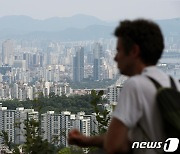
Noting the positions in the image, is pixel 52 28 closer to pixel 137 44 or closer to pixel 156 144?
pixel 137 44

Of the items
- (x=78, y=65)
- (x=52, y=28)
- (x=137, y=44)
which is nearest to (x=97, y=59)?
(x=78, y=65)

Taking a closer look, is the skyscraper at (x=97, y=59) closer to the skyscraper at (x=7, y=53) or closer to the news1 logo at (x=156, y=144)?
the news1 logo at (x=156, y=144)

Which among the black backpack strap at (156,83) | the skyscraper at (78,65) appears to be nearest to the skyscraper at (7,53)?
the skyscraper at (78,65)

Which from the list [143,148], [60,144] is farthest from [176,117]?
[60,144]

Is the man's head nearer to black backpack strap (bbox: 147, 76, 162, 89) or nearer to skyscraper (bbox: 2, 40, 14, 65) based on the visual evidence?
black backpack strap (bbox: 147, 76, 162, 89)

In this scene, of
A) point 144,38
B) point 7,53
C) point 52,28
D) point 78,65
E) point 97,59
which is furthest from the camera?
point 52,28

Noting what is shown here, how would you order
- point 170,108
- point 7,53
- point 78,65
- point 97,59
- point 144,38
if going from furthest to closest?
point 7,53 → point 78,65 → point 97,59 → point 144,38 → point 170,108

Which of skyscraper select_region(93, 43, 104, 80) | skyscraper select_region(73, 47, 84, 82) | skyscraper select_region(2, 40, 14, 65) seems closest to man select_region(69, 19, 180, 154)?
skyscraper select_region(93, 43, 104, 80)
